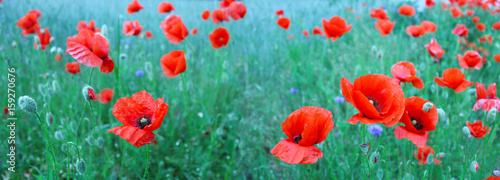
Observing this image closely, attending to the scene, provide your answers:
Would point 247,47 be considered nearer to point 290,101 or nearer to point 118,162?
point 290,101

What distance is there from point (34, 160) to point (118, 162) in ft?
1.54

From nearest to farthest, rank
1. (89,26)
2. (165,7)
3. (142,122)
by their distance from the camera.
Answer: (142,122) → (89,26) → (165,7)

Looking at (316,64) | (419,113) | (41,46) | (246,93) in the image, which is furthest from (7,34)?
(419,113)

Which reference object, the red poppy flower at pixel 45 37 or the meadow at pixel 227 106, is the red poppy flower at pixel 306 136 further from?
the red poppy flower at pixel 45 37

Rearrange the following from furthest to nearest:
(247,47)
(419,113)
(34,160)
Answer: (247,47), (34,160), (419,113)

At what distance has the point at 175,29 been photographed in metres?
1.83

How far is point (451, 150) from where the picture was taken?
5.43 ft

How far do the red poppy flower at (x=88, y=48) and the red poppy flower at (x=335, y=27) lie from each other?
4.00 feet

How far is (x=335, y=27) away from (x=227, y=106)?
3.20 feet

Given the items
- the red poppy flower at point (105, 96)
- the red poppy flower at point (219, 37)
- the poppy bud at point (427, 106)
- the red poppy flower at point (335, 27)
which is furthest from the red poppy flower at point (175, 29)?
the poppy bud at point (427, 106)

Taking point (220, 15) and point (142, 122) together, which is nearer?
point (142, 122)

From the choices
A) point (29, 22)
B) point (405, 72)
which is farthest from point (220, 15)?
point (405, 72)

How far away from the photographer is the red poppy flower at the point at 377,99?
0.82m

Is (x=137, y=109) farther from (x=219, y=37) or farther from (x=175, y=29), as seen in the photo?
(x=219, y=37)
